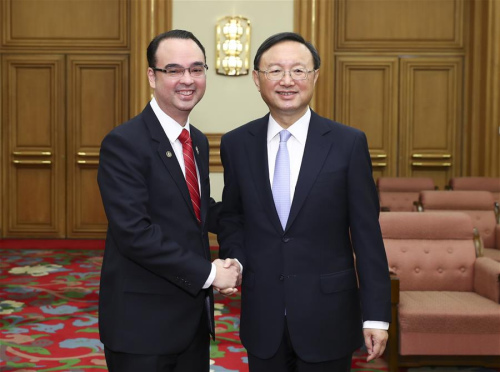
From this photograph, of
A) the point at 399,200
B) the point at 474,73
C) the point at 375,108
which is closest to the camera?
the point at 399,200

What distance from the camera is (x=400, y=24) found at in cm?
936

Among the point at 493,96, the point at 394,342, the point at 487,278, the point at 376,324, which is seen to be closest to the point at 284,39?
the point at 376,324

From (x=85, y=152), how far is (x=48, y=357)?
554 cm

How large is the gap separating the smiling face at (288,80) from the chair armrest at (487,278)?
2.56 meters

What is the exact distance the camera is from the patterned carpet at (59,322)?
13.5 feet

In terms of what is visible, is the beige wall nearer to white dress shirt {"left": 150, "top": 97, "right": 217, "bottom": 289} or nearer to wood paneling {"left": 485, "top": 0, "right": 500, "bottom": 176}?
wood paneling {"left": 485, "top": 0, "right": 500, "bottom": 176}

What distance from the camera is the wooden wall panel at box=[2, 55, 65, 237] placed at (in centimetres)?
945

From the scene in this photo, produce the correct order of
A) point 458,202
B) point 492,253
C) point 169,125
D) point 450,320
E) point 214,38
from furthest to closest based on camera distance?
point 214,38 → point 458,202 → point 492,253 → point 450,320 → point 169,125

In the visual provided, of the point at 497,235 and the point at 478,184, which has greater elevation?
the point at 478,184

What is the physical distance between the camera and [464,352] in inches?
153

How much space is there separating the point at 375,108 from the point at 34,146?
5019 mm

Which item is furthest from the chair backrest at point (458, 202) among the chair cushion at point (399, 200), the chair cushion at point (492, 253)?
the chair cushion at point (399, 200)

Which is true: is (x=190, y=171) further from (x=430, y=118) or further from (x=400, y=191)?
(x=430, y=118)

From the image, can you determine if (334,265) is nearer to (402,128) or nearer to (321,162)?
(321,162)
